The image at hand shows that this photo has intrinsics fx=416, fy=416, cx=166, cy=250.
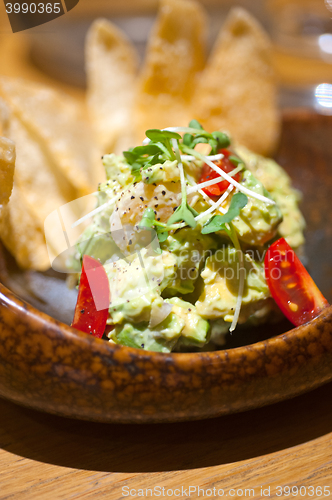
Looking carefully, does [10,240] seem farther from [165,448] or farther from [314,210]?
[314,210]

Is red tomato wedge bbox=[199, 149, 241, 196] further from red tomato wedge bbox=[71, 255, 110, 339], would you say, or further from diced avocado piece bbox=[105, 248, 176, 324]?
red tomato wedge bbox=[71, 255, 110, 339]

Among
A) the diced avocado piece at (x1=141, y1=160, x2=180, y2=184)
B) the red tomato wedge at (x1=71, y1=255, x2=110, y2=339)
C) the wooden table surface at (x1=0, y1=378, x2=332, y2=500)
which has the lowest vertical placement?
the wooden table surface at (x1=0, y1=378, x2=332, y2=500)

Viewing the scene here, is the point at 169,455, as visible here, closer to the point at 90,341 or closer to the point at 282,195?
the point at 90,341

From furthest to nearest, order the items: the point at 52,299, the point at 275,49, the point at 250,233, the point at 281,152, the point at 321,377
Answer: the point at 275,49 < the point at 281,152 < the point at 52,299 < the point at 250,233 < the point at 321,377

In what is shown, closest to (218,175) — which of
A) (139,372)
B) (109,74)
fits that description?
(139,372)

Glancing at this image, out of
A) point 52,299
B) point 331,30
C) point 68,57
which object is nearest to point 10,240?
point 52,299

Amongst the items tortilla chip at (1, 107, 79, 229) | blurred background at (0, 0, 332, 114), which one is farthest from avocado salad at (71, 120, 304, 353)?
blurred background at (0, 0, 332, 114)
